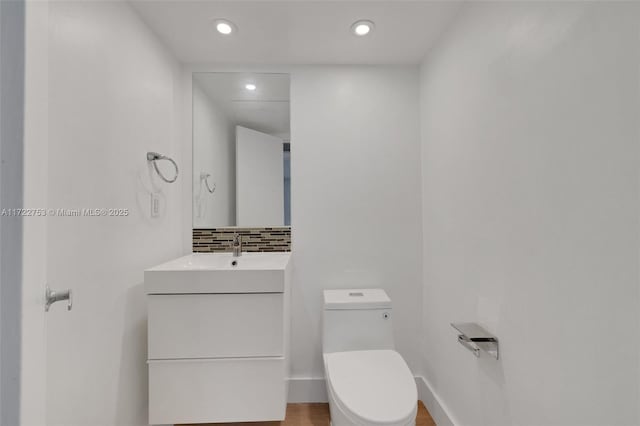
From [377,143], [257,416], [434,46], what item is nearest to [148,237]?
[257,416]

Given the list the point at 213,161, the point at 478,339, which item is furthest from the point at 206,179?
the point at 478,339

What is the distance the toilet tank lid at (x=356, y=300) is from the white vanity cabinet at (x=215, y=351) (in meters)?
0.42

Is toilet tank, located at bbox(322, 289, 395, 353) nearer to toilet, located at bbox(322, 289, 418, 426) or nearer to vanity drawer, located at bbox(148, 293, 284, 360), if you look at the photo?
toilet, located at bbox(322, 289, 418, 426)

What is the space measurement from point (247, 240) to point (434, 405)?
147 centimetres

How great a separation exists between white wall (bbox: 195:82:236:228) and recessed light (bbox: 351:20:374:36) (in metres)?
0.96

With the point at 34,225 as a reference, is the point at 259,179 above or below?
above

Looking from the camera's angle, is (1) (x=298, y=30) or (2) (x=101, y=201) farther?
(1) (x=298, y=30)

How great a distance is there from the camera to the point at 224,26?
4.91 ft

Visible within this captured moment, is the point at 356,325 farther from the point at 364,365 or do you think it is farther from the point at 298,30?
the point at 298,30

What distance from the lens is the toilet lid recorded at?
1.10 m

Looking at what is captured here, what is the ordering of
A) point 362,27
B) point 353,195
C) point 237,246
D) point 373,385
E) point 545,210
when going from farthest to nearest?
point 353,195, point 237,246, point 362,27, point 373,385, point 545,210

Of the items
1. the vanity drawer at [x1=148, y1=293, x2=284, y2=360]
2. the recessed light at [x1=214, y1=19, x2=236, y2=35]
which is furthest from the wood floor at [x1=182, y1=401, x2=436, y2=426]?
the recessed light at [x1=214, y1=19, x2=236, y2=35]

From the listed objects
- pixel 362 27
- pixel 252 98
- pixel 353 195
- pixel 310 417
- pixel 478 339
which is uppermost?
pixel 362 27

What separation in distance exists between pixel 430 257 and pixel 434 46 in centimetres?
125
